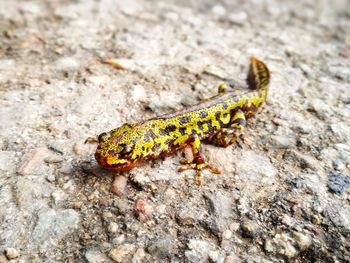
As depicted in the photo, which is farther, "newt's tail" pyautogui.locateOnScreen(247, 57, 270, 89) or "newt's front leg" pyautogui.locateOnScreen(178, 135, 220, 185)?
"newt's tail" pyautogui.locateOnScreen(247, 57, 270, 89)

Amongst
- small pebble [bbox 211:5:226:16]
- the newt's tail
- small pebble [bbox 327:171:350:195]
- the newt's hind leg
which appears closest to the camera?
small pebble [bbox 327:171:350:195]

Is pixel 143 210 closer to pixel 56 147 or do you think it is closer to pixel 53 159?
pixel 53 159

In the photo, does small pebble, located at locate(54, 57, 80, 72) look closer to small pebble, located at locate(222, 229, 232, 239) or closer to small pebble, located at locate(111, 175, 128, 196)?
small pebble, located at locate(111, 175, 128, 196)

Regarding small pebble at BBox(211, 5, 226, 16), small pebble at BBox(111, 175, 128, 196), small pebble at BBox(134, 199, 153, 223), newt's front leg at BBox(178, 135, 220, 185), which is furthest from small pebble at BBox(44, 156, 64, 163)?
small pebble at BBox(211, 5, 226, 16)

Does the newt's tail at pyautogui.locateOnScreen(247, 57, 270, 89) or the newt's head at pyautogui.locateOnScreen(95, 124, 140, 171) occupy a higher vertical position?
the newt's tail at pyautogui.locateOnScreen(247, 57, 270, 89)

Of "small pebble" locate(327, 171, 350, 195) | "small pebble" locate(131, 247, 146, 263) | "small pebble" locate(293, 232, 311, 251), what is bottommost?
"small pebble" locate(131, 247, 146, 263)

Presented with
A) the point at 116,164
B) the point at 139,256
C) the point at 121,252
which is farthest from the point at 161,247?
the point at 116,164
